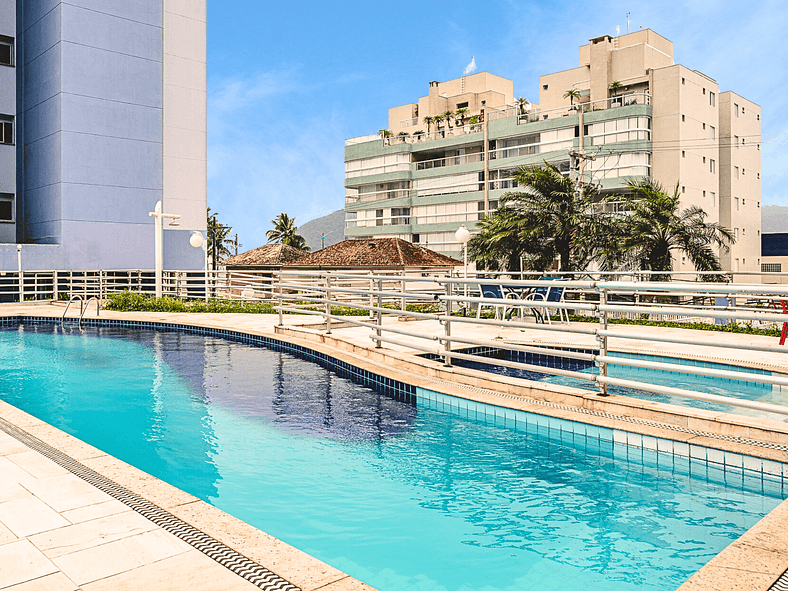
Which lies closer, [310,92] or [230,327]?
[230,327]

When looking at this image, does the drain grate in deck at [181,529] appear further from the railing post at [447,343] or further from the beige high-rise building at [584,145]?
Result: the beige high-rise building at [584,145]

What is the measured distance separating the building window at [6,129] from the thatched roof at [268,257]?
1485 cm

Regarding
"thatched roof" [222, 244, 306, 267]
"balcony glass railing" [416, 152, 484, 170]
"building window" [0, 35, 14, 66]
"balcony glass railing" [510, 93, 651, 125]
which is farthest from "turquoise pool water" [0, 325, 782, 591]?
"balcony glass railing" [416, 152, 484, 170]

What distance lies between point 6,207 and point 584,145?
130 feet

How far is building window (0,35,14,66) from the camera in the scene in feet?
95.0

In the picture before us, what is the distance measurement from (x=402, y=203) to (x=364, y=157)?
8.01m

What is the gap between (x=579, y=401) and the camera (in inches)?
236

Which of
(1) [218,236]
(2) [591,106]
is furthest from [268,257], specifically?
(1) [218,236]

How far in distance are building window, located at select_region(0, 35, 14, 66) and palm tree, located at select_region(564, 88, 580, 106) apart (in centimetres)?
4023

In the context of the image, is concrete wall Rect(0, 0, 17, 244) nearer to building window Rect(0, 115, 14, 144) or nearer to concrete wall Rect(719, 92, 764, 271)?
building window Rect(0, 115, 14, 144)

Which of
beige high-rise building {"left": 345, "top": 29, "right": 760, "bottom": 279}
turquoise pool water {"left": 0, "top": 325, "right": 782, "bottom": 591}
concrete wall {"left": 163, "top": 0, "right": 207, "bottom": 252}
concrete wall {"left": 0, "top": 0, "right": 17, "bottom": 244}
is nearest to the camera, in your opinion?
turquoise pool water {"left": 0, "top": 325, "right": 782, "bottom": 591}

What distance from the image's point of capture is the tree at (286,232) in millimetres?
89000

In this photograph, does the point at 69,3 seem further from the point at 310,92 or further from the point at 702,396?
the point at 310,92

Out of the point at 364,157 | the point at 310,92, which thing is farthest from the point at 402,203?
the point at 310,92
